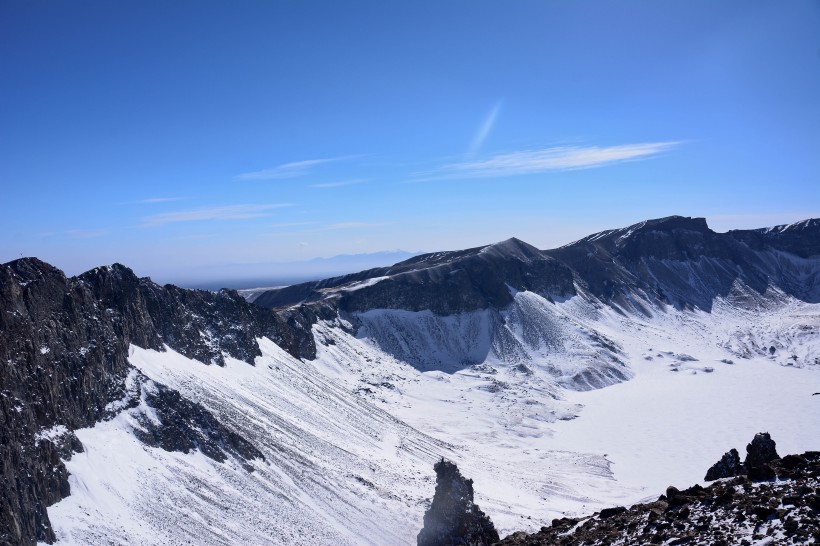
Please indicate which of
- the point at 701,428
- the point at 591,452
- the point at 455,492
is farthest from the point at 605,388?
the point at 455,492

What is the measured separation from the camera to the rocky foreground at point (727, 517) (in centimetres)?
2238

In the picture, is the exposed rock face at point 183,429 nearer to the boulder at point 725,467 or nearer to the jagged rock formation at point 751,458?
the boulder at point 725,467

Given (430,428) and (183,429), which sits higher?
(183,429)

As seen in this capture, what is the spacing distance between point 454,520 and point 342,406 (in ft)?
165

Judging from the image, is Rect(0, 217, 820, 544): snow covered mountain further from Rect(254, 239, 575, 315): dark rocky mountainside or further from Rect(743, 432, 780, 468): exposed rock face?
Rect(743, 432, 780, 468): exposed rock face

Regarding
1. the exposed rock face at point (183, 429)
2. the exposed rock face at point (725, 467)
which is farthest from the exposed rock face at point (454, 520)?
the exposed rock face at point (183, 429)

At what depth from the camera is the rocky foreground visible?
73.4ft

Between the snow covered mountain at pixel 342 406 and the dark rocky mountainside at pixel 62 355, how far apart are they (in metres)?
0.21

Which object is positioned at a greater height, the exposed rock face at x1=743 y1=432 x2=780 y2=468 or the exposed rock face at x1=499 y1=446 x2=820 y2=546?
the exposed rock face at x1=499 y1=446 x2=820 y2=546

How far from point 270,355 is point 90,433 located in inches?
1794

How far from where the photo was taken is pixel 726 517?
2452 cm

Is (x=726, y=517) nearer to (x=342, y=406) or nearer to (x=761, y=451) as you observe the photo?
(x=761, y=451)

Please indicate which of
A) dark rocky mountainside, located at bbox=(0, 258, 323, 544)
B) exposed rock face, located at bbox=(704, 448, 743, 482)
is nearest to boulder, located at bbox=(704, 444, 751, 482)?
exposed rock face, located at bbox=(704, 448, 743, 482)

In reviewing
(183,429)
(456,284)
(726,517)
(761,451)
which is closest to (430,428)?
(183,429)
